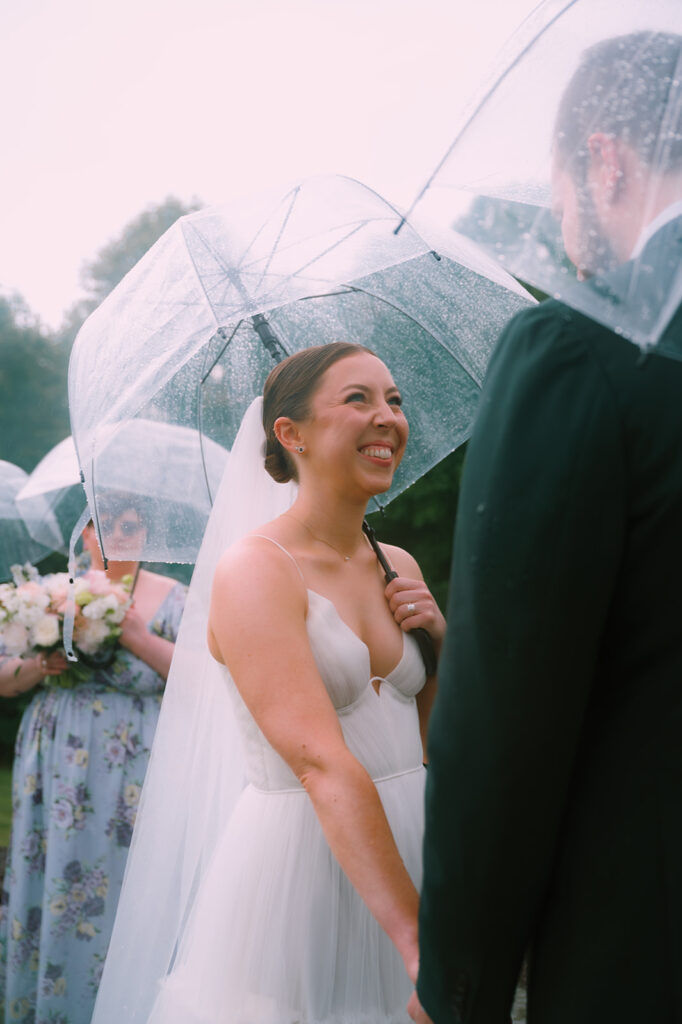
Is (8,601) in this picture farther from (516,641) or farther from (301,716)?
(516,641)

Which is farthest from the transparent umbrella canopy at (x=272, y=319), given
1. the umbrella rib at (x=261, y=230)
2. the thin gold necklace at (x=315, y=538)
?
the thin gold necklace at (x=315, y=538)

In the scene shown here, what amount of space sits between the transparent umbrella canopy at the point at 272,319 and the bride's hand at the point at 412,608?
802 mm

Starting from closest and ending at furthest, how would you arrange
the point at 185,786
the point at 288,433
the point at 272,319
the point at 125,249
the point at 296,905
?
1. the point at 296,905
2. the point at 288,433
3. the point at 185,786
4. the point at 272,319
5. the point at 125,249

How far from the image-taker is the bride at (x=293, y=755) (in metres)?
1.97

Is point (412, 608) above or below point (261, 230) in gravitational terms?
below

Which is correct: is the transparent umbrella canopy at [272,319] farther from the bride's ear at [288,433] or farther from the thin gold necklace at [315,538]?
the thin gold necklace at [315,538]

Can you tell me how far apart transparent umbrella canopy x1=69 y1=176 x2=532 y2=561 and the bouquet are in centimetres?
134

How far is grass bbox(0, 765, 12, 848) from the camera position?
9210 millimetres

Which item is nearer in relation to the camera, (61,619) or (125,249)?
(61,619)

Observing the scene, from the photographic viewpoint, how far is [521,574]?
1.25m

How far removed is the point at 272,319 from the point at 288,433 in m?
0.77

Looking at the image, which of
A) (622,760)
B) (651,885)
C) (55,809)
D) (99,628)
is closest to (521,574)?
(622,760)

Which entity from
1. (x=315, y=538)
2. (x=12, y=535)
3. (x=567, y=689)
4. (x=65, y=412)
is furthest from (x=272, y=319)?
(x=65, y=412)

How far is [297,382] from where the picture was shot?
254cm
